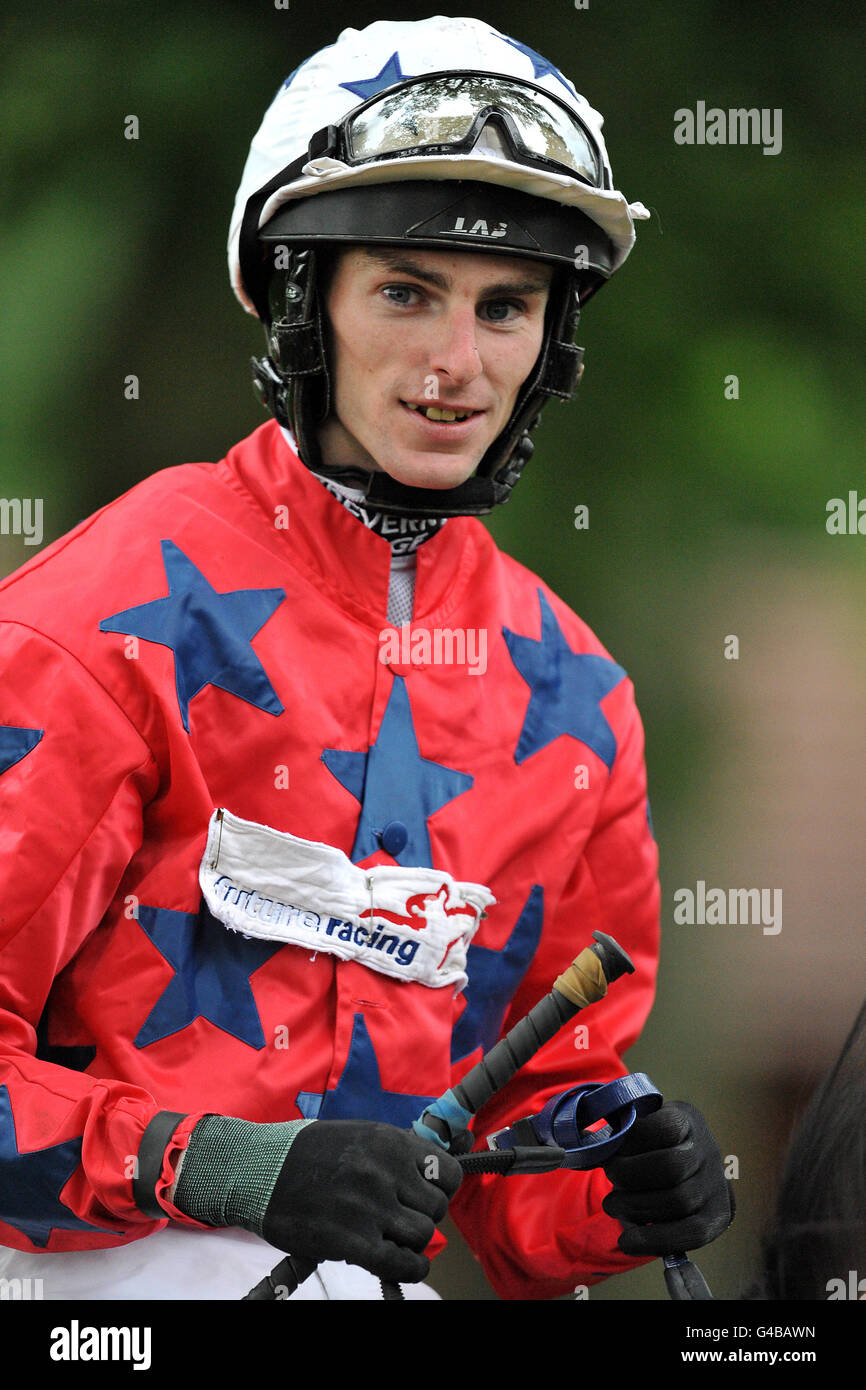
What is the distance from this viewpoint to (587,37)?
314cm

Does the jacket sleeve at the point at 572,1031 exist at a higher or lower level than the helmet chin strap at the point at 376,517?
lower

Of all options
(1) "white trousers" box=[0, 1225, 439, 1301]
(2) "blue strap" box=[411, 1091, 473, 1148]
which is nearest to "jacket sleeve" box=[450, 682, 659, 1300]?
(1) "white trousers" box=[0, 1225, 439, 1301]

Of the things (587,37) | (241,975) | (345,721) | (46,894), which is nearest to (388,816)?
(345,721)

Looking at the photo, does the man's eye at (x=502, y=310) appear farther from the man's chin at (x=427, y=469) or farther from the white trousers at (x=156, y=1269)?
the white trousers at (x=156, y=1269)

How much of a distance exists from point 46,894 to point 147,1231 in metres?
0.44

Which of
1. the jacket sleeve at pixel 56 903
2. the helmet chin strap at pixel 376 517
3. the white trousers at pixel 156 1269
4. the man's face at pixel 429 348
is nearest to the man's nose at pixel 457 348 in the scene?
the man's face at pixel 429 348

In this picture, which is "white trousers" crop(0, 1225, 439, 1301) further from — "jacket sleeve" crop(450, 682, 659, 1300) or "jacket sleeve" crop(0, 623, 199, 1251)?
"jacket sleeve" crop(450, 682, 659, 1300)

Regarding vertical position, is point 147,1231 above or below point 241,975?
below

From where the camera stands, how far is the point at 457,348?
186 centimetres

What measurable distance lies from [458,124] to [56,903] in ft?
3.19

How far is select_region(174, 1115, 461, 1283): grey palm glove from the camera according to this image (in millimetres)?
1570

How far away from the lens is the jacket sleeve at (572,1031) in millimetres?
2121

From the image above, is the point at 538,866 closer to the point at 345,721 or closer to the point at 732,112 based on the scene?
the point at 345,721

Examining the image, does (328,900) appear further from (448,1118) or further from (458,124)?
(458,124)
